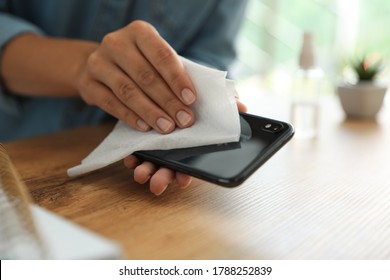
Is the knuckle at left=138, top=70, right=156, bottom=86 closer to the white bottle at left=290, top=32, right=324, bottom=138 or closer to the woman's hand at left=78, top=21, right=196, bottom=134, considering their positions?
the woman's hand at left=78, top=21, right=196, bottom=134

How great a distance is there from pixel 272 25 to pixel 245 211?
310 cm

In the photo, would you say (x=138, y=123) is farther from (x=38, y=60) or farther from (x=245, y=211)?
(x=38, y=60)

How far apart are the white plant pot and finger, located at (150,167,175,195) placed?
61 centimetres

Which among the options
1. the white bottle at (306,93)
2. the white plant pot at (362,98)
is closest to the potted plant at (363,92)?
the white plant pot at (362,98)

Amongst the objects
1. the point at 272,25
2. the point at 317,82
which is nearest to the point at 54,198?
the point at 317,82

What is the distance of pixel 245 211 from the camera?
0.45 m

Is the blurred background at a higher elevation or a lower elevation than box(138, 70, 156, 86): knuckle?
lower

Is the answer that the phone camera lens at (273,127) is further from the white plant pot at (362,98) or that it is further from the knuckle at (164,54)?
the white plant pot at (362,98)

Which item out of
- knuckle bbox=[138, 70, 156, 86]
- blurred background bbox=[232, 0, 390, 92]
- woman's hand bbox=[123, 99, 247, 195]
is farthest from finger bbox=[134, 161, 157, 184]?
blurred background bbox=[232, 0, 390, 92]

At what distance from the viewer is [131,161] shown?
528 millimetres

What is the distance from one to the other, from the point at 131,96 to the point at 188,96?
8 centimetres

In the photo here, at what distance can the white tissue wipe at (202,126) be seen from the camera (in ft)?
1.63

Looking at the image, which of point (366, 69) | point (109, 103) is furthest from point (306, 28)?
point (109, 103)

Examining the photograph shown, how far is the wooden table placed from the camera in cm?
38
